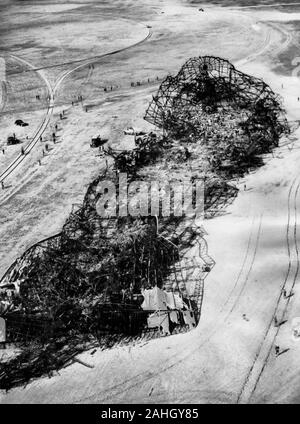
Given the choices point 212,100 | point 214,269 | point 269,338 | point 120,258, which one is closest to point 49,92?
point 212,100

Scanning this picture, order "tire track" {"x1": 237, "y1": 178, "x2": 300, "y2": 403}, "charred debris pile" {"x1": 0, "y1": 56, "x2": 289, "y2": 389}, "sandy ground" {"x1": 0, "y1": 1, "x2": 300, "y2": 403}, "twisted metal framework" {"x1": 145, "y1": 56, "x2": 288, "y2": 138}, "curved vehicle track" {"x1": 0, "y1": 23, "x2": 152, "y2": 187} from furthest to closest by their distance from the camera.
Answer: "twisted metal framework" {"x1": 145, "y1": 56, "x2": 288, "y2": 138} → "curved vehicle track" {"x1": 0, "y1": 23, "x2": 152, "y2": 187} → "charred debris pile" {"x1": 0, "y1": 56, "x2": 289, "y2": 389} → "sandy ground" {"x1": 0, "y1": 1, "x2": 300, "y2": 403} → "tire track" {"x1": 237, "y1": 178, "x2": 300, "y2": 403}

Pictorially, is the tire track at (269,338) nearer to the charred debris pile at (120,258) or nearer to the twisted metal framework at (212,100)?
the charred debris pile at (120,258)

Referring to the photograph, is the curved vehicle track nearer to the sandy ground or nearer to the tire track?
the sandy ground

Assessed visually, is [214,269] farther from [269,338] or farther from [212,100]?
[212,100]

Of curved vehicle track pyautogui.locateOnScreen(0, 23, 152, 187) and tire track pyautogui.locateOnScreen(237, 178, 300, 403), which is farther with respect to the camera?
curved vehicle track pyautogui.locateOnScreen(0, 23, 152, 187)

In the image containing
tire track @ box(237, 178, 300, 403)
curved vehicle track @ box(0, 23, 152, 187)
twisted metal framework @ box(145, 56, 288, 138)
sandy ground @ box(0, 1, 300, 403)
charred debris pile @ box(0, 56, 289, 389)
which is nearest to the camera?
tire track @ box(237, 178, 300, 403)

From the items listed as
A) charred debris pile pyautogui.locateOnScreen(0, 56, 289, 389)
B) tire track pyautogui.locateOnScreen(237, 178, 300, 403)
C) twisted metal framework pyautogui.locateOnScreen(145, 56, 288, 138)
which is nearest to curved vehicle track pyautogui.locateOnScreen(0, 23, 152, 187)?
charred debris pile pyautogui.locateOnScreen(0, 56, 289, 389)
